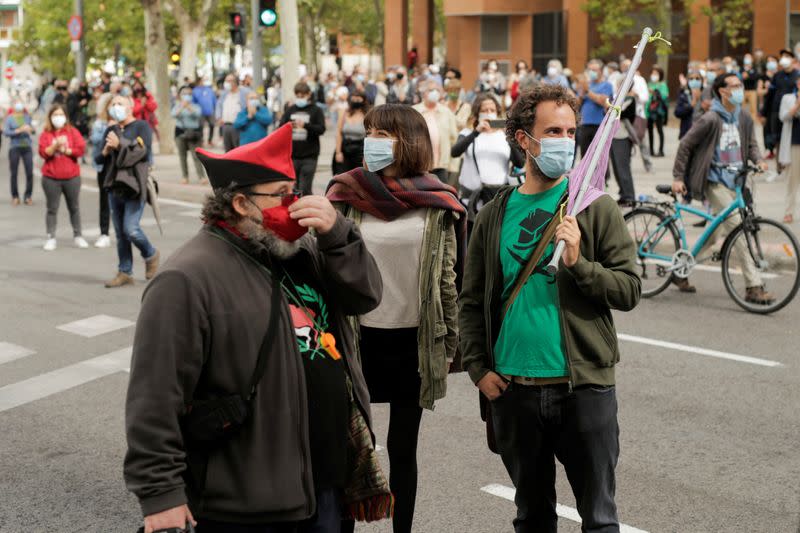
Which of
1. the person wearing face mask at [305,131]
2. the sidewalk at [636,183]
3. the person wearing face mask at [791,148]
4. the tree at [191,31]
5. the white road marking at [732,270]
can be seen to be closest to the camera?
the white road marking at [732,270]

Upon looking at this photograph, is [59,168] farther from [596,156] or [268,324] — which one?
[268,324]

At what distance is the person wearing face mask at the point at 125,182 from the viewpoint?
11.6 m

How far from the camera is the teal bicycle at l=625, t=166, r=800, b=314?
393 inches

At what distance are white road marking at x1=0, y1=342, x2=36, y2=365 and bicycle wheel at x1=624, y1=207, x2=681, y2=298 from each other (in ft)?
17.2

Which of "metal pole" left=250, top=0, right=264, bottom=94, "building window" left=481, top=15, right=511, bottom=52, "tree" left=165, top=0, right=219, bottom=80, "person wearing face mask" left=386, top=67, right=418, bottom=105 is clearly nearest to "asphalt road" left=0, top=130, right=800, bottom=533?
"metal pole" left=250, top=0, right=264, bottom=94

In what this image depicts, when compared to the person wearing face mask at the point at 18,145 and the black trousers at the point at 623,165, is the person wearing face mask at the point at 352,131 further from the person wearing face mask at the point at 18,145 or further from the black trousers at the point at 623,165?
the person wearing face mask at the point at 18,145

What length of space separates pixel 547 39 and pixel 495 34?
340 cm

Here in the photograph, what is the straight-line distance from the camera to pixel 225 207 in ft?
11.0

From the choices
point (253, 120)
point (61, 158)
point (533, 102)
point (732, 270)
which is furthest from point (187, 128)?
point (533, 102)

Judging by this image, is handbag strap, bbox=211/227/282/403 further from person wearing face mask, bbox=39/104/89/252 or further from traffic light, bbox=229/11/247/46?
traffic light, bbox=229/11/247/46

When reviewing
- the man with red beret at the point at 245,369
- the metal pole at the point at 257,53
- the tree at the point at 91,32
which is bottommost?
the man with red beret at the point at 245,369

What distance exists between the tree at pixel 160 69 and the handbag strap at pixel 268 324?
25.7 m

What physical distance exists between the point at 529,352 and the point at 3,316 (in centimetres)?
764

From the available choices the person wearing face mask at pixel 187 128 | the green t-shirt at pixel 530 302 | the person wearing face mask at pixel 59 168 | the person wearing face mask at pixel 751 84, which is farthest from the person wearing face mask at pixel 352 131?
the person wearing face mask at pixel 751 84
